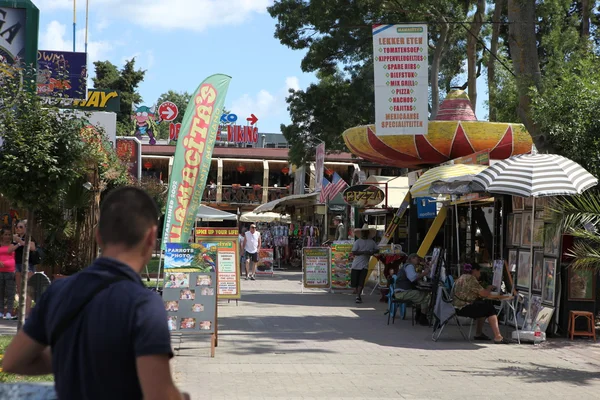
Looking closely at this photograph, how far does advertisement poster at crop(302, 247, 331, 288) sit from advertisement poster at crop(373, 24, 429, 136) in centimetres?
660

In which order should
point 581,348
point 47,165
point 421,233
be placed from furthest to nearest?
1. point 421,233
2. point 581,348
3. point 47,165

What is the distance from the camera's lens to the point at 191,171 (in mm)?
13008

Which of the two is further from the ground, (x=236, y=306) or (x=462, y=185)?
(x=462, y=185)

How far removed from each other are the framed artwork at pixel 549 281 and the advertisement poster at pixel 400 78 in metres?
3.32

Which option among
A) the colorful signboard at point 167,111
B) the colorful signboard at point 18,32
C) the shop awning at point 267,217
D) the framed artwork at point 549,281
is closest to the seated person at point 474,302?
the framed artwork at point 549,281

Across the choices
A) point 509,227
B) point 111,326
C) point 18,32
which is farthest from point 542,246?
point 111,326

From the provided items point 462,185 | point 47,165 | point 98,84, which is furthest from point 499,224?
point 98,84

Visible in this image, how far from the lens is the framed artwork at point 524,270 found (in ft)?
46.7

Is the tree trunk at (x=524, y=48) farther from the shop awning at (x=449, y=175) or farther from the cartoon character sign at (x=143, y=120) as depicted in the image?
the cartoon character sign at (x=143, y=120)

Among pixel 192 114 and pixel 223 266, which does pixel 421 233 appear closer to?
pixel 223 266

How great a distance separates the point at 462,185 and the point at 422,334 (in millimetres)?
2854

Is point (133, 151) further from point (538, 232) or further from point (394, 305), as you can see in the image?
point (538, 232)

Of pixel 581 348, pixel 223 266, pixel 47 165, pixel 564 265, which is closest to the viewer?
pixel 47 165

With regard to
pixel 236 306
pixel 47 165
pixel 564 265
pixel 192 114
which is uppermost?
pixel 192 114
